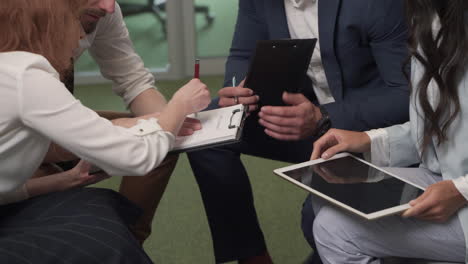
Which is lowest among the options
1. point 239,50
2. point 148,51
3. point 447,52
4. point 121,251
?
point 148,51

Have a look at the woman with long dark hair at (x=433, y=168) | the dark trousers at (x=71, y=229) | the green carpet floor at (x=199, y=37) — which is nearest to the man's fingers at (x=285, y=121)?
the woman with long dark hair at (x=433, y=168)

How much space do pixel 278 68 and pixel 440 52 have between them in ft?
1.51

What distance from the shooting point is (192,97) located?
147cm

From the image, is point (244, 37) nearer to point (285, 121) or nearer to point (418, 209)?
point (285, 121)

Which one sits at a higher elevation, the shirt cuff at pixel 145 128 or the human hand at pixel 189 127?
the shirt cuff at pixel 145 128

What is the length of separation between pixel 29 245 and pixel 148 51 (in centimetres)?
276

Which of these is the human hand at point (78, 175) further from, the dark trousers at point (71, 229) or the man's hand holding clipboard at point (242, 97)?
the man's hand holding clipboard at point (242, 97)

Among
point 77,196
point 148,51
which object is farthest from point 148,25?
point 77,196

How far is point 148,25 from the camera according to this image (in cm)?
394

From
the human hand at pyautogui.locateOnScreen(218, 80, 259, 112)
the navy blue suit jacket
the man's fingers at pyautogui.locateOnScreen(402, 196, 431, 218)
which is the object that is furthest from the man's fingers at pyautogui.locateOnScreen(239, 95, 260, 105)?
the man's fingers at pyautogui.locateOnScreen(402, 196, 431, 218)

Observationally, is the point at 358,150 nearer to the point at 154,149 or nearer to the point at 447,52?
the point at 447,52

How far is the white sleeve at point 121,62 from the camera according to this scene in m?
1.94

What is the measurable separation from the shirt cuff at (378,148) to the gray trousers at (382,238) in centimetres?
22

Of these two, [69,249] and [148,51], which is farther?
[148,51]
